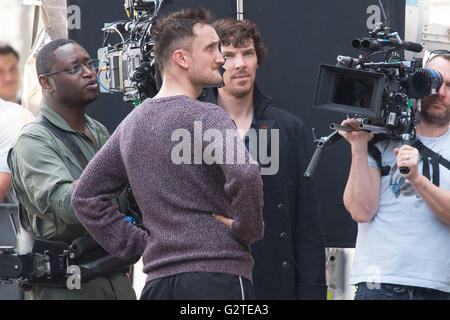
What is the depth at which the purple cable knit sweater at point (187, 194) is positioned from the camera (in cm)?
270

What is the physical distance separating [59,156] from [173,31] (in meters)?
0.97

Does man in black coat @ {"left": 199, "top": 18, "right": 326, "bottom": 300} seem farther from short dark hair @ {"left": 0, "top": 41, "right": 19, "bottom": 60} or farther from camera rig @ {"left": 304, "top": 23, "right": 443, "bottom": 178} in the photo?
short dark hair @ {"left": 0, "top": 41, "right": 19, "bottom": 60}

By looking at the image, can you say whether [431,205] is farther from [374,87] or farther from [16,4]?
[16,4]

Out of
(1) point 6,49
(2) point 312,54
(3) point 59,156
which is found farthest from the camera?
(1) point 6,49

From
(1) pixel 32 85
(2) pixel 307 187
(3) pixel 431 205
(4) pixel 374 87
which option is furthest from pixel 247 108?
(1) pixel 32 85

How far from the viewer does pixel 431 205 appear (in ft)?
10.6

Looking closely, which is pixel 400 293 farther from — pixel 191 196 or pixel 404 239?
pixel 191 196

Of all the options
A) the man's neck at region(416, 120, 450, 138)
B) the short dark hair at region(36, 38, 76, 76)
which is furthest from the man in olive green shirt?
the man's neck at region(416, 120, 450, 138)

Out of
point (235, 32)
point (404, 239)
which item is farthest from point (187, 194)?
point (235, 32)

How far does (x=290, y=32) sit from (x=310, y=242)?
4.05 feet

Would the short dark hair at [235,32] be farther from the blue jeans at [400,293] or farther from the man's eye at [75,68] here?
the blue jeans at [400,293]

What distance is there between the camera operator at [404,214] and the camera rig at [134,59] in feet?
2.96

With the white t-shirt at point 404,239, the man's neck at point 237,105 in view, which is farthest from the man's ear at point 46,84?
the white t-shirt at point 404,239

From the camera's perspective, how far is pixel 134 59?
365 centimetres
